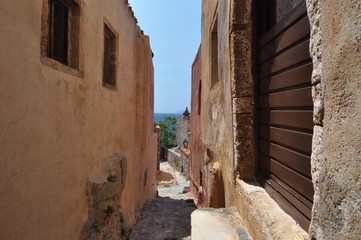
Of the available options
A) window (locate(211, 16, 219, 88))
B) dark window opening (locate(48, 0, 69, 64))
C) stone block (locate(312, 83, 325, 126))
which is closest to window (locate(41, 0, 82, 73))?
dark window opening (locate(48, 0, 69, 64))

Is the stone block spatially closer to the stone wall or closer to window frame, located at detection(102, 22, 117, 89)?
window frame, located at detection(102, 22, 117, 89)

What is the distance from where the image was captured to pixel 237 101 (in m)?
2.71

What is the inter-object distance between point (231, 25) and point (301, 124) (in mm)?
1485

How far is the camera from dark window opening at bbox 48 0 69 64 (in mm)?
2869

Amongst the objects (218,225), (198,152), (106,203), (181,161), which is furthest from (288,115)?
(181,161)

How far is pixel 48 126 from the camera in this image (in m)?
2.50

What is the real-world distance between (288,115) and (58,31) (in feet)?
8.76

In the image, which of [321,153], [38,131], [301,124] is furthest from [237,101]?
[38,131]

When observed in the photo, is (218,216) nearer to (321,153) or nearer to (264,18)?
(321,153)

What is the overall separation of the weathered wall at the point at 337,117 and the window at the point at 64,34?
2.48 m

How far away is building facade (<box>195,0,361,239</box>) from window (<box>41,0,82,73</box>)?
1840mm

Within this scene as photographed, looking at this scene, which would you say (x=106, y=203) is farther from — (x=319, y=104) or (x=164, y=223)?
(x=319, y=104)

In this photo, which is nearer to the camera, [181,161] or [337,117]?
[337,117]

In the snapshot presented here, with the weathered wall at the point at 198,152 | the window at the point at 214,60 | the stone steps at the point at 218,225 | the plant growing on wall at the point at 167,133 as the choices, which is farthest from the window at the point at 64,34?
the plant growing on wall at the point at 167,133
